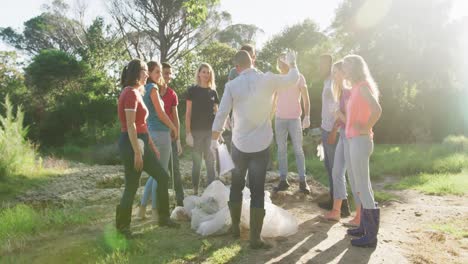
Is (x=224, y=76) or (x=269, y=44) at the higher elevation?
(x=269, y=44)

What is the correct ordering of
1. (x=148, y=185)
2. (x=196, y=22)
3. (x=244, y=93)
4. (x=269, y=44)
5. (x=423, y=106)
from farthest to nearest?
1. (x=269, y=44)
2. (x=423, y=106)
3. (x=196, y=22)
4. (x=148, y=185)
5. (x=244, y=93)

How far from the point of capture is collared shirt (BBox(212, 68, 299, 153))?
3438 millimetres

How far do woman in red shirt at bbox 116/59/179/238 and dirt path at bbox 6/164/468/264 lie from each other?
3.37 ft

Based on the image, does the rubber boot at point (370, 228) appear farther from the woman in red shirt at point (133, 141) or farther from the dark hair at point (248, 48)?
the dark hair at point (248, 48)

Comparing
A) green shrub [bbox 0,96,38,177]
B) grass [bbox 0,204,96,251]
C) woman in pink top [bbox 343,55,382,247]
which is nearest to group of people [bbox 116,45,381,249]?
woman in pink top [bbox 343,55,382,247]

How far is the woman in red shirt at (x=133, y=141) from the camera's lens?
11.3 ft

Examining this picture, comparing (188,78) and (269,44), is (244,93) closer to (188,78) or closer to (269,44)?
(188,78)

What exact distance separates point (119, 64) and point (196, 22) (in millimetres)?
19702

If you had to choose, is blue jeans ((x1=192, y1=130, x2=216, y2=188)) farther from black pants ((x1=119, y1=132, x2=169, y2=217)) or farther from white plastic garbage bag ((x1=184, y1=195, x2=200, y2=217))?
black pants ((x1=119, y1=132, x2=169, y2=217))

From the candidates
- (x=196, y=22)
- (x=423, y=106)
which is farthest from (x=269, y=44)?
(x=196, y=22)

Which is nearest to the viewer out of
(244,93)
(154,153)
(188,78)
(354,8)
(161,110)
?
(244,93)

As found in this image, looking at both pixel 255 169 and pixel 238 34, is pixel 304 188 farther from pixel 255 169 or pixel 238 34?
pixel 238 34

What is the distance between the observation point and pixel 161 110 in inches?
160

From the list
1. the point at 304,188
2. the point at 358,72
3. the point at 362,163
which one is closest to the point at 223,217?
the point at 362,163
